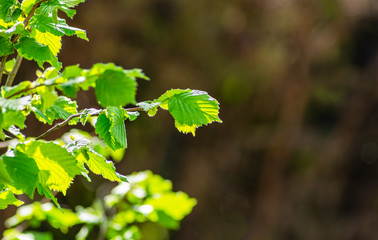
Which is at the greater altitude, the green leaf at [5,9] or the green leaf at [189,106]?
the green leaf at [5,9]

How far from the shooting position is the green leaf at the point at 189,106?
24.1 inches

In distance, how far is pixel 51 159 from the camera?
585 millimetres

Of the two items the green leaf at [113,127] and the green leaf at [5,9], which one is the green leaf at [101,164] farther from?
the green leaf at [5,9]

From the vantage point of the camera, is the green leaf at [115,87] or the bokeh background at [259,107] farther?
the bokeh background at [259,107]

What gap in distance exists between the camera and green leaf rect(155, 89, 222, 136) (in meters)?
0.61

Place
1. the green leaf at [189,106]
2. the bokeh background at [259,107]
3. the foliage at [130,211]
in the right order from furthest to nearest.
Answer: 1. the bokeh background at [259,107]
2. the foliage at [130,211]
3. the green leaf at [189,106]

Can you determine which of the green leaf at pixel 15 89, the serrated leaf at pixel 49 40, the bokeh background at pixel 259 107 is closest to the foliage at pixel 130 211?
the serrated leaf at pixel 49 40

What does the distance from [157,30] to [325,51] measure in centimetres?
167

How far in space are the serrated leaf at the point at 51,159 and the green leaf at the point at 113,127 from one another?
5 centimetres

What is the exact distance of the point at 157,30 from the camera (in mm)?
3947

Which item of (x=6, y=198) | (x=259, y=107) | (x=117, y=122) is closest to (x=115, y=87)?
(x=117, y=122)

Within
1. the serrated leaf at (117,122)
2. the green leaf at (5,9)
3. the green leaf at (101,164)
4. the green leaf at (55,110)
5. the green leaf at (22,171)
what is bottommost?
the green leaf at (101,164)

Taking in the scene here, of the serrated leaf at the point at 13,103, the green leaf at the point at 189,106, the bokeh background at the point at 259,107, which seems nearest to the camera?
the serrated leaf at the point at 13,103

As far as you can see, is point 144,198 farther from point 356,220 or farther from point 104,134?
point 356,220
